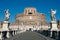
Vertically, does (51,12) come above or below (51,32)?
above

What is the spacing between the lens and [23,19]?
280 feet

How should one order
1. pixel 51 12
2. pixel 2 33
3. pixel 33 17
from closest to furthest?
pixel 2 33, pixel 51 12, pixel 33 17

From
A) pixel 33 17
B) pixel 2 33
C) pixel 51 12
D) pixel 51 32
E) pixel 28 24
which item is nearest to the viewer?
pixel 2 33

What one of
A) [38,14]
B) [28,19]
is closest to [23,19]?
[28,19]

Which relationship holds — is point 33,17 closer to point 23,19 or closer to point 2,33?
point 23,19

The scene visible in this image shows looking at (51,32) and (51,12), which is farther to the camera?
(51,12)

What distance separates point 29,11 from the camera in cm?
8712

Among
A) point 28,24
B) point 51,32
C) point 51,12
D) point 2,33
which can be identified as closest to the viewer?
point 2,33

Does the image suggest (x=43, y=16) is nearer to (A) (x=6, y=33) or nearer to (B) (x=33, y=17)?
(B) (x=33, y=17)

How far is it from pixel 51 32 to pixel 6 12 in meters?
6.12

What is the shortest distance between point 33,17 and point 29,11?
4.33 meters

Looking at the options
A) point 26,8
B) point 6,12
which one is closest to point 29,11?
point 26,8

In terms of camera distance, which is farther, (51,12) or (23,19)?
(23,19)

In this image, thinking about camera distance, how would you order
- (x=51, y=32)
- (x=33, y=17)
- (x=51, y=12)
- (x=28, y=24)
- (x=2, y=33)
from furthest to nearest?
(x=33, y=17), (x=28, y=24), (x=51, y=12), (x=51, y=32), (x=2, y=33)
